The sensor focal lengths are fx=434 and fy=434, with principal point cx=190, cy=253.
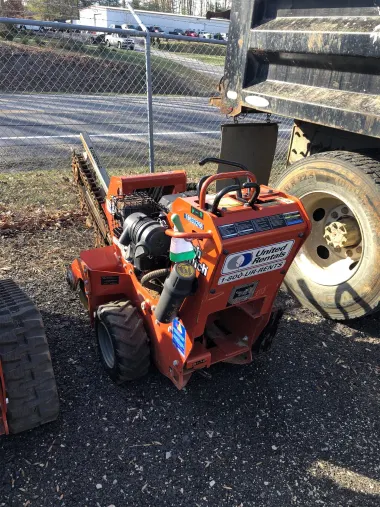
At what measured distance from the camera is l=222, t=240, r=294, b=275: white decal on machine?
2393mm

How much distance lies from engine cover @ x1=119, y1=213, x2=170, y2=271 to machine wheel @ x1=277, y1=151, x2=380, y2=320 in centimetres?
162

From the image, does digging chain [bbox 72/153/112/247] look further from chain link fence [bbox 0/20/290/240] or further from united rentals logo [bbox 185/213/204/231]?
united rentals logo [bbox 185/213/204/231]

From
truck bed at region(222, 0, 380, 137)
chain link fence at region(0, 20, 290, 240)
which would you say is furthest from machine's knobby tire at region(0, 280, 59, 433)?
chain link fence at region(0, 20, 290, 240)

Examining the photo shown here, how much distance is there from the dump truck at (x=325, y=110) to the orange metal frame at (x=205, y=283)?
104 centimetres

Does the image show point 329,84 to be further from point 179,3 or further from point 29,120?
point 179,3

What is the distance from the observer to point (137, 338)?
295 centimetres

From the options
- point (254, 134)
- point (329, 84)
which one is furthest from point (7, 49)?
point (329, 84)

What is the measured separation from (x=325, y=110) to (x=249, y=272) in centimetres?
167

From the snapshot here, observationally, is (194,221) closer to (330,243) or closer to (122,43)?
(330,243)

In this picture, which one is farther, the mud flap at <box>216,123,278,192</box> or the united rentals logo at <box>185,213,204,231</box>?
the mud flap at <box>216,123,278,192</box>

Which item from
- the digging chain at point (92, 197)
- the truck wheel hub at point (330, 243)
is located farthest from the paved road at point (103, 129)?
the truck wheel hub at point (330, 243)

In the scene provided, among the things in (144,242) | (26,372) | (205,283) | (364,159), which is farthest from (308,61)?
(26,372)

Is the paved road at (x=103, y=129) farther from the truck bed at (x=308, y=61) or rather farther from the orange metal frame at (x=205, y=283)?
the orange metal frame at (x=205, y=283)

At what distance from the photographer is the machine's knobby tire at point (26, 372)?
8.16 feet
